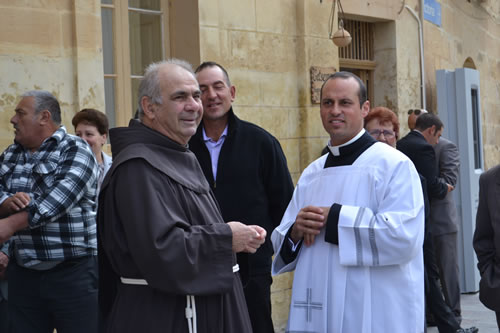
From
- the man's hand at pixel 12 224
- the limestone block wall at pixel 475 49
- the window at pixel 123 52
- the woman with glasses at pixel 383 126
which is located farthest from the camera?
the limestone block wall at pixel 475 49

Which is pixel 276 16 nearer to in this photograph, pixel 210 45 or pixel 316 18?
pixel 316 18

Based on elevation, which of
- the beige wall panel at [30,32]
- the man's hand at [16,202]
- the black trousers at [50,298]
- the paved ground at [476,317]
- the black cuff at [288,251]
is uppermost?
the beige wall panel at [30,32]

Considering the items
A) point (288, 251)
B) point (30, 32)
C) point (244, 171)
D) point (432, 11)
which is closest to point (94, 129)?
point (30, 32)

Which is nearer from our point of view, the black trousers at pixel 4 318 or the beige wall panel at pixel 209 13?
the black trousers at pixel 4 318

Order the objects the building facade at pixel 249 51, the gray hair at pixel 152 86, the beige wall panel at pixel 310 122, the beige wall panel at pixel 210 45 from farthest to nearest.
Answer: the beige wall panel at pixel 310 122 < the beige wall panel at pixel 210 45 < the building facade at pixel 249 51 < the gray hair at pixel 152 86

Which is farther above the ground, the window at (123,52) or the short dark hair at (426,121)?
the window at (123,52)

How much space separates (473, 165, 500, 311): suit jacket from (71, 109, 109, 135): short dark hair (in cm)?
279

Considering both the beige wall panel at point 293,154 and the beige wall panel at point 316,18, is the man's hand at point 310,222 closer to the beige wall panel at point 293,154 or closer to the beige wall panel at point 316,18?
the beige wall panel at point 293,154

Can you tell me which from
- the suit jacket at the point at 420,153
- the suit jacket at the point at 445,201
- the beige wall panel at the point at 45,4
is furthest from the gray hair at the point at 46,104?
the suit jacket at the point at 445,201

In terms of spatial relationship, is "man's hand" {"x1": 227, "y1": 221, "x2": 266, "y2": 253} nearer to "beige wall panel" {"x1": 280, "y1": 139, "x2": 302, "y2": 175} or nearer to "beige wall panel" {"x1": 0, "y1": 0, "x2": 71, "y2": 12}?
"beige wall panel" {"x1": 0, "y1": 0, "x2": 71, "y2": 12}

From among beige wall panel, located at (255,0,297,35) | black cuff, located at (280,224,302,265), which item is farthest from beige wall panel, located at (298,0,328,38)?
black cuff, located at (280,224,302,265)

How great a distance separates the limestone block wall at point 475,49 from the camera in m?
11.5

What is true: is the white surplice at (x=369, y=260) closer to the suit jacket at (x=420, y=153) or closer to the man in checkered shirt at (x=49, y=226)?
the man in checkered shirt at (x=49, y=226)

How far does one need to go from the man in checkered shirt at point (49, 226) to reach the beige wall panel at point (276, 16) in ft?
11.8
